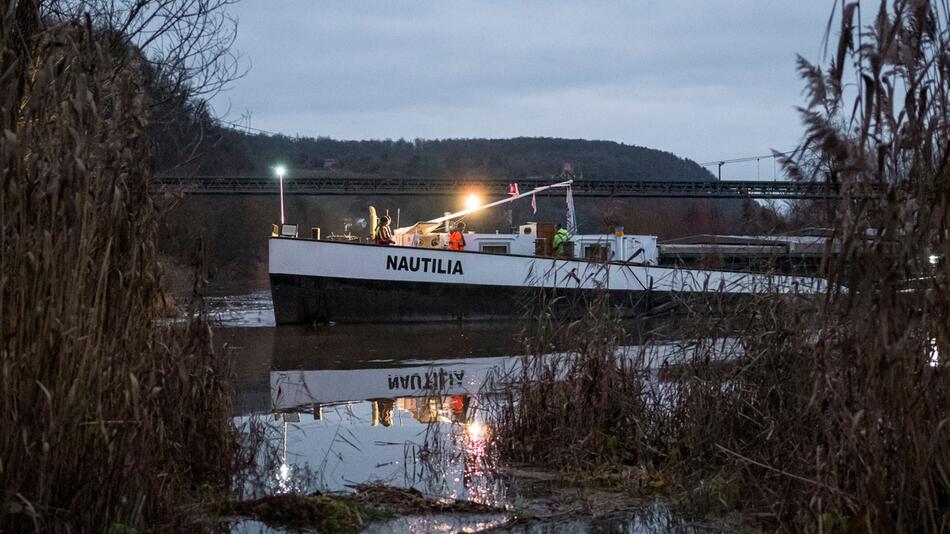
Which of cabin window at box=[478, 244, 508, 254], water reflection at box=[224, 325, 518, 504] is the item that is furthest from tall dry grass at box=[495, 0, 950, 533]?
cabin window at box=[478, 244, 508, 254]

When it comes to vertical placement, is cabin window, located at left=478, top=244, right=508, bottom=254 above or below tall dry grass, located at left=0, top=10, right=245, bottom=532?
above

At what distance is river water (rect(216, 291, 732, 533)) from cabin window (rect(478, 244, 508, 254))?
28.2ft

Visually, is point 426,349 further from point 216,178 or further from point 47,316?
point 216,178

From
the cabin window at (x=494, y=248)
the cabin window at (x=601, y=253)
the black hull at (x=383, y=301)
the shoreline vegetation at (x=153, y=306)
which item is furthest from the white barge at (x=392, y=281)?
the shoreline vegetation at (x=153, y=306)

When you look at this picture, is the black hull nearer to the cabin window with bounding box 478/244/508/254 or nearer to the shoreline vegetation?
the cabin window with bounding box 478/244/508/254

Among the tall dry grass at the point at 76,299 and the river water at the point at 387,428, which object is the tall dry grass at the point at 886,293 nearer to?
the river water at the point at 387,428

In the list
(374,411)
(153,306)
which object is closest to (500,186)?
(374,411)

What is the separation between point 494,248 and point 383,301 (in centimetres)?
336

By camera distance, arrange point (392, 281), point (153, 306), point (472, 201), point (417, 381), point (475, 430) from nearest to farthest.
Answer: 1. point (153, 306)
2. point (475, 430)
3. point (417, 381)
4. point (392, 281)
5. point (472, 201)

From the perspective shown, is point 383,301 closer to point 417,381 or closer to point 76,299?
point 417,381

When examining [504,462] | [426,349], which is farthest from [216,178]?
[504,462]

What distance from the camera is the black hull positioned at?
66.4 feet

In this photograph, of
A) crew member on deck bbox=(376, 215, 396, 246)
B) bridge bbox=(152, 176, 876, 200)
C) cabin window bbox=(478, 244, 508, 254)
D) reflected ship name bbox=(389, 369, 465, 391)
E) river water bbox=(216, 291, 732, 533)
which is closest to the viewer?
river water bbox=(216, 291, 732, 533)

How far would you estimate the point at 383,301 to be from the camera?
20.8 m
